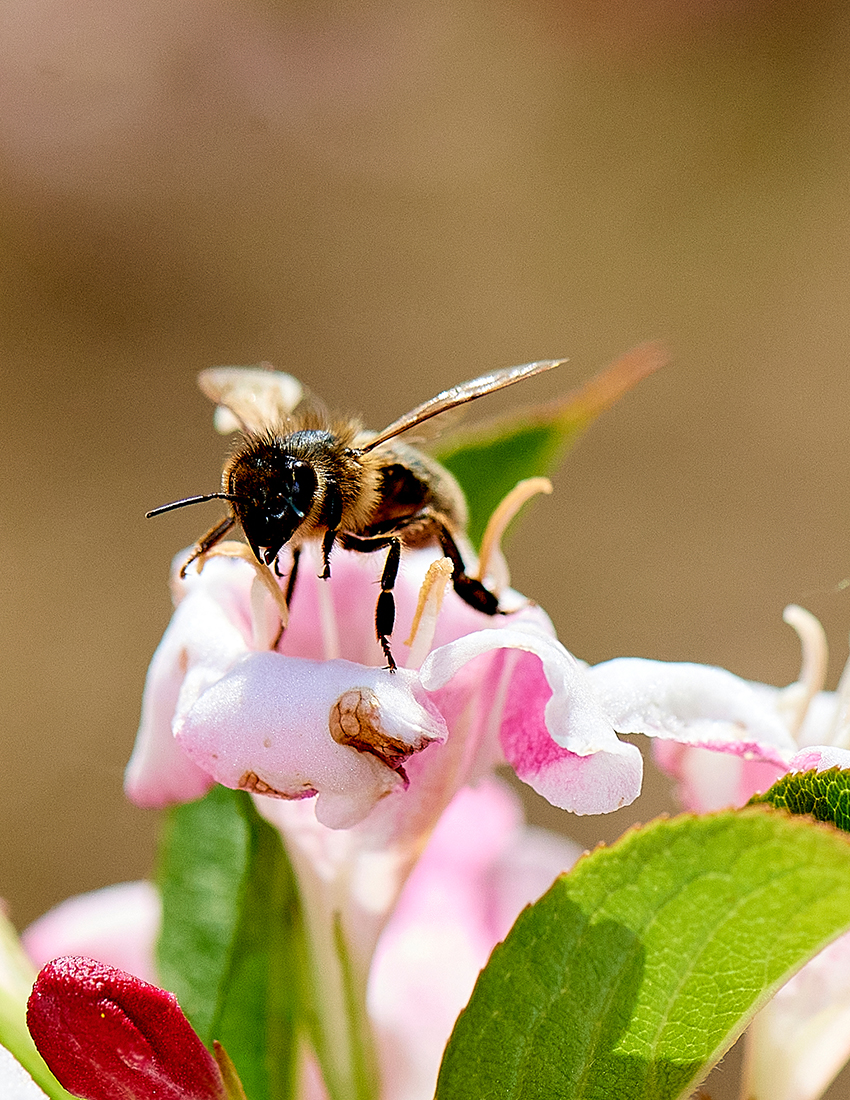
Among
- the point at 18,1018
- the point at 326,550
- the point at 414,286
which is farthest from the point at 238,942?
the point at 414,286

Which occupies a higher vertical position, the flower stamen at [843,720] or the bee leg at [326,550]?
the bee leg at [326,550]

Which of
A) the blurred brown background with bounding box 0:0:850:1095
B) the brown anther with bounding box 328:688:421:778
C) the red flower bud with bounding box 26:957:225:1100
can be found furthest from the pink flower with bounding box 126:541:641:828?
the blurred brown background with bounding box 0:0:850:1095

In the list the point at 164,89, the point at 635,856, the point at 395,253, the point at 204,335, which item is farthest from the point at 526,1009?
the point at 164,89

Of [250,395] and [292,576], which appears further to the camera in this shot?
[250,395]

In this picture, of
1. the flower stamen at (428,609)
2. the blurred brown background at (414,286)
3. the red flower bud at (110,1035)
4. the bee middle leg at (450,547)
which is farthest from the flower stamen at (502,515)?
the blurred brown background at (414,286)

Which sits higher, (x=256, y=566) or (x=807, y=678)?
(x=256, y=566)

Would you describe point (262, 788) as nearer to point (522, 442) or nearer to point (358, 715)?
point (358, 715)

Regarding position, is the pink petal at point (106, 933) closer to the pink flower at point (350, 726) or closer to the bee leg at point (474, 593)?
the pink flower at point (350, 726)
